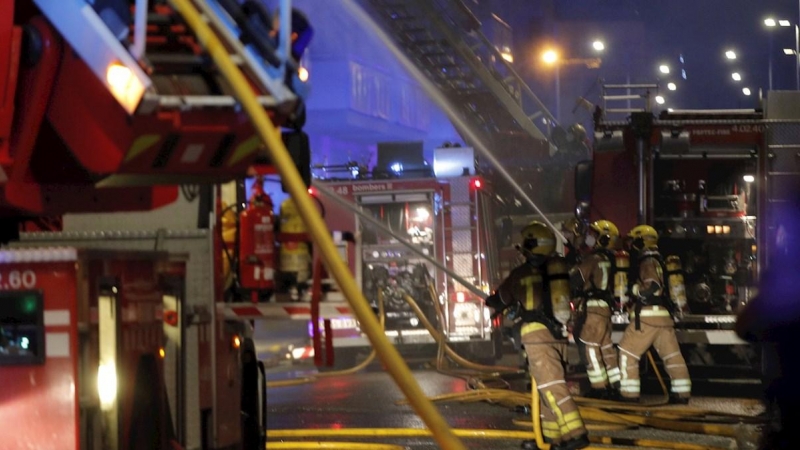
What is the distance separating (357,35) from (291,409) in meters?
19.1

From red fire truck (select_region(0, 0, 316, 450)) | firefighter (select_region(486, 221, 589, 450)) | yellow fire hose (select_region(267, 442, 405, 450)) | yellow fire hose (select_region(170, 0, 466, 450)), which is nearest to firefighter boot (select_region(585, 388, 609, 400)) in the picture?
firefighter (select_region(486, 221, 589, 450))

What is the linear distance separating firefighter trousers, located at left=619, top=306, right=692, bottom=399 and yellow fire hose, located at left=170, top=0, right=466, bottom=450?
7.64 metres

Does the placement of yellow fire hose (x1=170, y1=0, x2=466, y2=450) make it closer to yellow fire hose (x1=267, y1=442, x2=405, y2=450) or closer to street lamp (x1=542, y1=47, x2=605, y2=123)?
yellow fire hose (x1=267, y1=442, x2=405, y2=450)

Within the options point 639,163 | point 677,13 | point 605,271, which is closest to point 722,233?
point 639,163

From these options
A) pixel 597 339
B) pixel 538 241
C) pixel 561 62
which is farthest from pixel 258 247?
pixel 561 62

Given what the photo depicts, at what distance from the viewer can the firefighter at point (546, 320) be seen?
7867 mm

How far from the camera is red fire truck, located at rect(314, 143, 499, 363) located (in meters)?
14.6

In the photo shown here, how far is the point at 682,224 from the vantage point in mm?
12180

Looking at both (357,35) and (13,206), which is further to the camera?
(357,35)

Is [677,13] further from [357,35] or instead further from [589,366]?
[589,366]

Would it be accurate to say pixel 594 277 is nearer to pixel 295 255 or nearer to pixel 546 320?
pixel 546 320

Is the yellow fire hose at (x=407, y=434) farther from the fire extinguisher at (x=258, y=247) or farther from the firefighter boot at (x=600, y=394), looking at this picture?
the fire extinguisher at (x=258, y=247)

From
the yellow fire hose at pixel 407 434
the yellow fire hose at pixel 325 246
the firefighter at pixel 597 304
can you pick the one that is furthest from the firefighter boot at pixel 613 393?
the yellow fire hose at pixel 325 246

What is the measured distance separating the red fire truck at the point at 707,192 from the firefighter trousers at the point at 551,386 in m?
3.94
